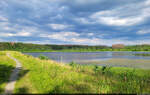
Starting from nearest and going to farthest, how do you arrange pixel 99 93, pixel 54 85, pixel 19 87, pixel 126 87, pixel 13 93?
pixel 13 93 < pixel 99 93 < pixel 19 87 < pixel 54 85 < pixel 126 87

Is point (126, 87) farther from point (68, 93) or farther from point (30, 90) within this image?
point (30, 90)

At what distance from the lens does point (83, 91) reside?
7.17 metres

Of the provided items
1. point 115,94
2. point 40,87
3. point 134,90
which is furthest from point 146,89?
point 40,87

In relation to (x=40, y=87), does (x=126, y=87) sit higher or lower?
lower

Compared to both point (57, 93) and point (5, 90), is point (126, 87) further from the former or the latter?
point (5, 90)

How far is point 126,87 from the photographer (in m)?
8.40

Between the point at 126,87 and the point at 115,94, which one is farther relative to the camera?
the point at 126,87

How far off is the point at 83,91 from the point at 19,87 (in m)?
4.29

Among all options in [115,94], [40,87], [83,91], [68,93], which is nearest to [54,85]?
[40,87]

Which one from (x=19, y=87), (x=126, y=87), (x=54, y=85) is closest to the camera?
(x=19, y=87)

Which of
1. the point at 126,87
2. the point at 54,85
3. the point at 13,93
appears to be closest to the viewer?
the point at 13,93

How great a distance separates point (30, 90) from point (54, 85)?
1.63 m

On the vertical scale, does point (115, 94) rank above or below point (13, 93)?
below

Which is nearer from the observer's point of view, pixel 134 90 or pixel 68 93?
pixel 68 93
